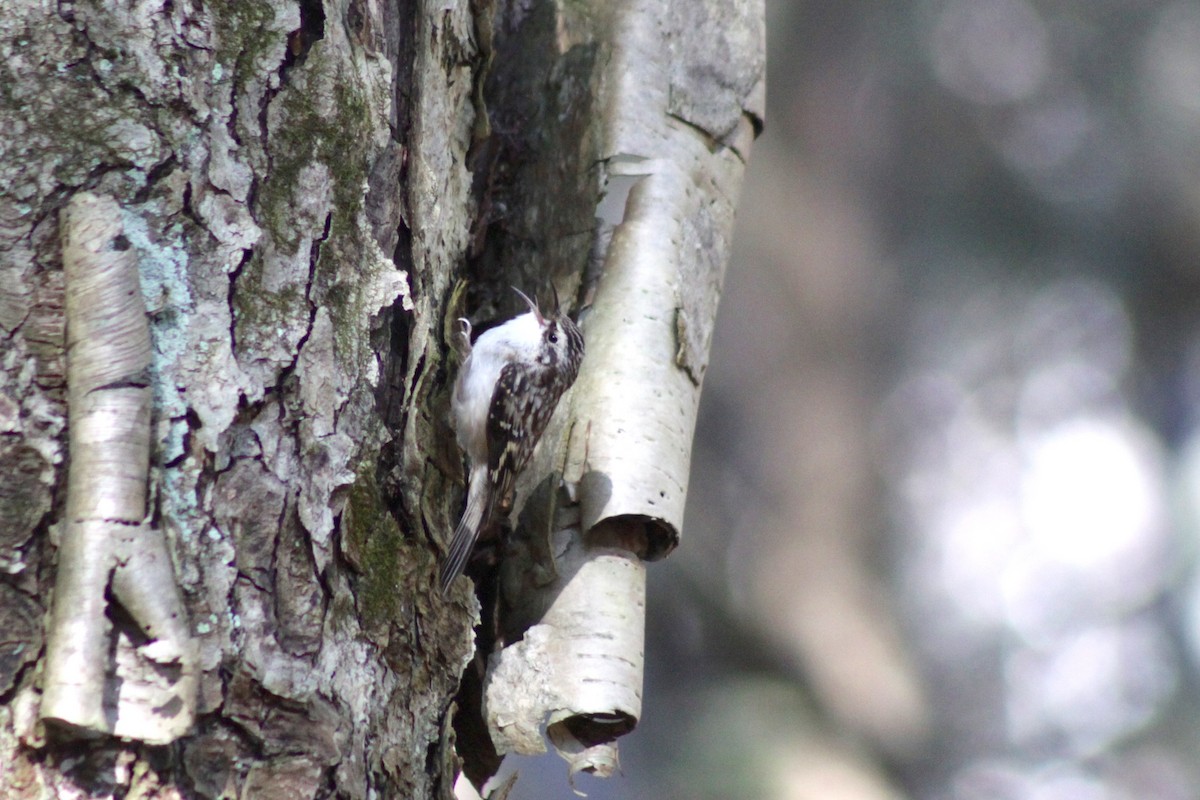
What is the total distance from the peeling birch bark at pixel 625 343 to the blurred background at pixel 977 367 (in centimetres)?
397

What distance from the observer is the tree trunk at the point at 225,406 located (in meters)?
1.43

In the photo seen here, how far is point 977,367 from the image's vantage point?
6773 mm

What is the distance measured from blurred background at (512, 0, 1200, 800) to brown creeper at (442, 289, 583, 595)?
11.2 ft

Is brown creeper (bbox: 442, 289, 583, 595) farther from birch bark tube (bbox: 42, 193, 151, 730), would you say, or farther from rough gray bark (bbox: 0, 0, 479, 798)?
birch bark tube (bbox: 42, 193, 151, 730)

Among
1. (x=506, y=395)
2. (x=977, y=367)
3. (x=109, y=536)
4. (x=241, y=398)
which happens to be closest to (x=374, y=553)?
(x=241, y=398)

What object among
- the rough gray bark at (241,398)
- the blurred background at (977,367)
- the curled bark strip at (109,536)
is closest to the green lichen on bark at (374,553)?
the rough gray bark at (241,398)

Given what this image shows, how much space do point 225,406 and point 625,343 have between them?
0.91m

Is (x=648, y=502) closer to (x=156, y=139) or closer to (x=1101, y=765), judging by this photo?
(x=156, y=139)

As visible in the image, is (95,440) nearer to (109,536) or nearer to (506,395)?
(109,536)

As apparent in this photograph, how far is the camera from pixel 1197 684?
6.72 metres

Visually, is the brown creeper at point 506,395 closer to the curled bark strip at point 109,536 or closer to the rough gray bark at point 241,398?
the rough gray bark at point 241,398

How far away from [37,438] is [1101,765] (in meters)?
6.35

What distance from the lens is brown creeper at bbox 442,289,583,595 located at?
2.46 m

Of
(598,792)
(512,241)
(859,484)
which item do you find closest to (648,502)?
(512,241)
